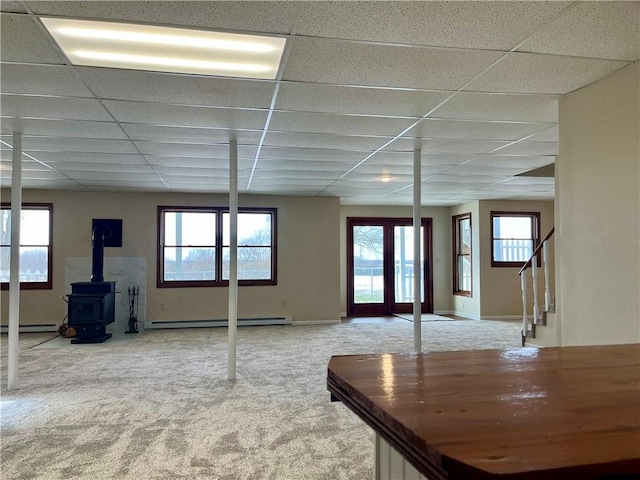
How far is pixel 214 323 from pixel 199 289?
0.68 meters

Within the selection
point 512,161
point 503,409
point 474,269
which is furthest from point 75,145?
point 474,269

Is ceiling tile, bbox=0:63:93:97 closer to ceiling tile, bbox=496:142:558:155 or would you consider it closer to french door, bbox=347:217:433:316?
ceiling tile, bbox=496:142:558:155

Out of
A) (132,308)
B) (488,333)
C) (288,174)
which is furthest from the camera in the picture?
(132,308)

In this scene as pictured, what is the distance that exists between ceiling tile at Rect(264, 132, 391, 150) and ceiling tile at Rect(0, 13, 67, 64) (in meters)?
1.97

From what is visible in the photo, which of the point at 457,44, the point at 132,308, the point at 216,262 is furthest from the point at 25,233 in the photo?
the point at 457,44

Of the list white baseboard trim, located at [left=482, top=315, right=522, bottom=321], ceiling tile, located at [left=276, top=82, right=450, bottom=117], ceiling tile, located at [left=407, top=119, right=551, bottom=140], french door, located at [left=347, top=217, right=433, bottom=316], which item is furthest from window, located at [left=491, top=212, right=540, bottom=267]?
ceiling tile, located at [left=276, top=82, right=450, bottom=117]

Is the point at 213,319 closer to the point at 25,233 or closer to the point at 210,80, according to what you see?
the point at 25,233

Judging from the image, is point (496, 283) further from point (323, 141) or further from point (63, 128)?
point (63, 128)

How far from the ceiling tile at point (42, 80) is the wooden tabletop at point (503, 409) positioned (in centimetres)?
278

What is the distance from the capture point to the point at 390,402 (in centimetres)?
77

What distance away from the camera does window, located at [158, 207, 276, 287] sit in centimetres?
786

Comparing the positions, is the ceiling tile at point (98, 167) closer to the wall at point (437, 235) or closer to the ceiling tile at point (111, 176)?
the ceiling tile at point (111, 176)

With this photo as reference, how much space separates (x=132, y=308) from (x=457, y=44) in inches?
275

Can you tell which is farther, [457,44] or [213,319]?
[213,319]
